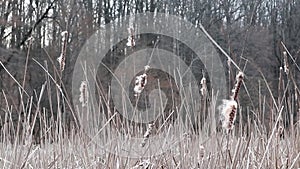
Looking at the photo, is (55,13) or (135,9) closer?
(55,13)

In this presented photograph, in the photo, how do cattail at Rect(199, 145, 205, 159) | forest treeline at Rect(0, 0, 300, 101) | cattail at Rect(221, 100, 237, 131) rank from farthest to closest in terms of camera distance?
forest treeline at Rect(0, 0, 300, 101)
cattail at Rect(199, 145, 205, 159)
cattail at Rect(221, 100, 237, 131)

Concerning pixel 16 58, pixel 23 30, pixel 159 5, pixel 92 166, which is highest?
pixel 159 5

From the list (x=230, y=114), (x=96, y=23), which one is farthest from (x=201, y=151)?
(x=96, y=23)

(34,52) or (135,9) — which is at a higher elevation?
(135,9)

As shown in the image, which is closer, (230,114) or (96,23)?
(230,114)

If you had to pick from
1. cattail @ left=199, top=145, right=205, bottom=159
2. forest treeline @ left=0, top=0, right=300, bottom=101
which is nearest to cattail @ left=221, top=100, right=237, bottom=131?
cattail @ left=199, top=145, right=205, bottom=159

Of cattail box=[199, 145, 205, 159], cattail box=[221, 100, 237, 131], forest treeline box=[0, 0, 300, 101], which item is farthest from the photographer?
forest treeline box=[0, 0, 300, 101]

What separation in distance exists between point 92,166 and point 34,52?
30.6 ft

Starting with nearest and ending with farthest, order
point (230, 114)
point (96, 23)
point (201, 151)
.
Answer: point (230, 114) → point (201, 151) → point (96, 23)

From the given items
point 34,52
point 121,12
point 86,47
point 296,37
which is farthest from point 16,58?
point 296,37

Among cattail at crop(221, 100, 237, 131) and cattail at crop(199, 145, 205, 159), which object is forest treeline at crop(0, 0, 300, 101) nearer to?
cattail at crop(199, 145, 205, 159)

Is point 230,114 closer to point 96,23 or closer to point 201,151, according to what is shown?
point 201,151

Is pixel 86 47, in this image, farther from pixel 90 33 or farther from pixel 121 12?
pixel 121 12

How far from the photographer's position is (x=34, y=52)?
1054 cm
